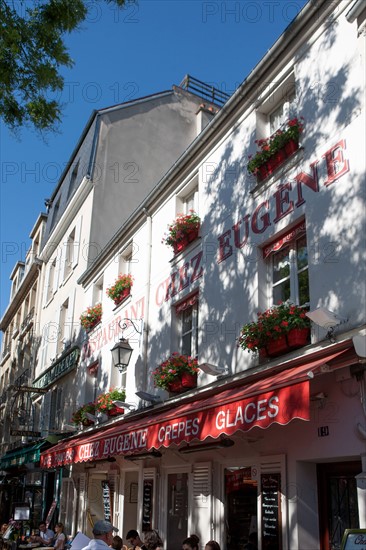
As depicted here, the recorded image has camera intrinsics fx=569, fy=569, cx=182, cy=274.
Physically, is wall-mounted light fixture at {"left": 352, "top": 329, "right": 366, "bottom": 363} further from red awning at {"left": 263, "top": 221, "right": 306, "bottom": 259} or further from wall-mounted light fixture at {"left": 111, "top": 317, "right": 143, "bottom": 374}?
wall-mounted light fixture at {"left": 111, "top": 317, "right": 143, "bottom": 374}

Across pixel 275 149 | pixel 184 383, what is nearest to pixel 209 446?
pixel 184 383

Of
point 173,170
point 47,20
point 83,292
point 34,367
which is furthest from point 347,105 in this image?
point 34,367

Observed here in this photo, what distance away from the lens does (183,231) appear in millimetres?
11234

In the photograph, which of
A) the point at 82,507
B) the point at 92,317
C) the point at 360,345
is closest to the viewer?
the point at 360,345

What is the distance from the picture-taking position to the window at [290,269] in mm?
7930

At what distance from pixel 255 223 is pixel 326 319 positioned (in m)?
2.92

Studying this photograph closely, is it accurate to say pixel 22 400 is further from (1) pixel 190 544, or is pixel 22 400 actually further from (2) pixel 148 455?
(1) pixel 190 544

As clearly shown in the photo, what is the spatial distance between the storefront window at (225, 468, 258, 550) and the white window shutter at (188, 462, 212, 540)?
1.23 feet

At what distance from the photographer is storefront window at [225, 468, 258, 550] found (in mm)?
8164

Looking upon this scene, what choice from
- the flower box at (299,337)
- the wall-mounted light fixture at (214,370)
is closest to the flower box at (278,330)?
the flower box at (299,337)

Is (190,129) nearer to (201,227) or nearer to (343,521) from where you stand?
(201,227)

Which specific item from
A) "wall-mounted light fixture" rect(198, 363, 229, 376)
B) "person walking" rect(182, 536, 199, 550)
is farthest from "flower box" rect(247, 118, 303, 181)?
"person walking" rect(182, 536, 199, 550)

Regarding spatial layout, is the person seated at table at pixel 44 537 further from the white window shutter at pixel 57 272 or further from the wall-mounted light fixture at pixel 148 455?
the white window shutter at pixel 57 272

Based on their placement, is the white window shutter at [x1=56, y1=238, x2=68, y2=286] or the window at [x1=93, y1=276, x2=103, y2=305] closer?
the window at [x1=93, y1=276, x2=103, y2=305]
